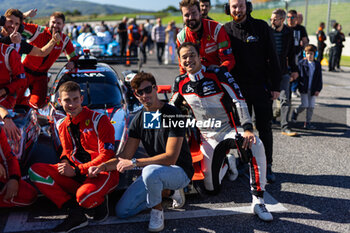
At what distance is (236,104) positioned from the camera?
12.6ft

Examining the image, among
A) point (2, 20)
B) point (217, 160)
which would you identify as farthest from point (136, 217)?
point (2, 20)

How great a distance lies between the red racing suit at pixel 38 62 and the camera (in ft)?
19.4

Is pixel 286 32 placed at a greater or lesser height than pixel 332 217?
greater

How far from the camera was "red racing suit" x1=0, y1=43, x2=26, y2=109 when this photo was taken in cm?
417

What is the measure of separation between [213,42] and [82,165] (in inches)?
81.1

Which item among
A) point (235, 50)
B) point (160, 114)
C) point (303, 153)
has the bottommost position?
point (303, 153)

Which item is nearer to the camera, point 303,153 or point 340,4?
point 303,153

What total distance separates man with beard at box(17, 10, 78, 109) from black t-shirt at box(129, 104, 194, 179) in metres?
2.62

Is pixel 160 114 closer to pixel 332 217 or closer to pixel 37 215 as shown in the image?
pixel 37 215

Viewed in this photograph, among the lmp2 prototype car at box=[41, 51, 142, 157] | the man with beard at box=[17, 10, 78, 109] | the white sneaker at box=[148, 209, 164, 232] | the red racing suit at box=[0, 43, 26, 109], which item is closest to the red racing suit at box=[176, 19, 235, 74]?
the lmp2 prototype car at box=[41, 51, 142, 157]

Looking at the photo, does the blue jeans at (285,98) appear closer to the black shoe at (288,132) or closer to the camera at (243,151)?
the black shoe at (288,132)

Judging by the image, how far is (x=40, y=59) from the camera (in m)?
5.91

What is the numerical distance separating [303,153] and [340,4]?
27906mm

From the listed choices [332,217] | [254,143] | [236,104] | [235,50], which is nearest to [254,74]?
[235,50]
